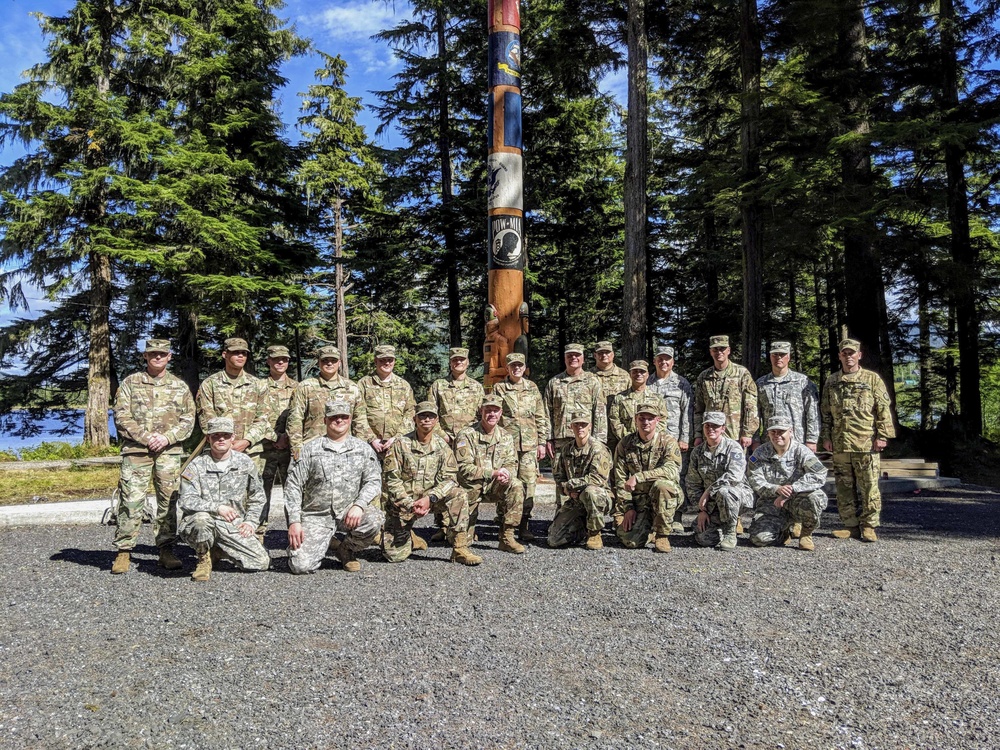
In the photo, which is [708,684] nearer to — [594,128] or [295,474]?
[295,474]

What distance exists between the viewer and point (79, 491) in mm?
9680

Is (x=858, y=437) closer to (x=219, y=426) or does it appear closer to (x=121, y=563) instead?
(x=219, y=426)

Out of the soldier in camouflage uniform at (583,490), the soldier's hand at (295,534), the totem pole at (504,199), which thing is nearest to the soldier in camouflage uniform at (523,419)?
the soldier in camouflage uniform at (583,490)

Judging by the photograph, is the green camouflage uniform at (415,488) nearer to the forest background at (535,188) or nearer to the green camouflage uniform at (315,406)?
the green camouflage uniform at (315,406)

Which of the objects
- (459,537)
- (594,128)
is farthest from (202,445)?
(594,128)

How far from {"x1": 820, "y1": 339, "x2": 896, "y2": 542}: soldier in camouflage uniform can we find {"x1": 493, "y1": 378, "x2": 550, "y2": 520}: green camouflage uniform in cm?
294

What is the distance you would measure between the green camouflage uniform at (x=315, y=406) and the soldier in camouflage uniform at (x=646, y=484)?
104 inches

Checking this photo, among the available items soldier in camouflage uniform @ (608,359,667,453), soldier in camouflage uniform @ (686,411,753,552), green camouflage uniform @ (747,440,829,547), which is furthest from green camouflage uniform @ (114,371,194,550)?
green camouflage uniform @ (747,440,829,547)

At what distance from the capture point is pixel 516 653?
382 cm

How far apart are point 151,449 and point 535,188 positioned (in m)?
14.1

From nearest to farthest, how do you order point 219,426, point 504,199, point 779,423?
point 219,426 → point 779,423 → point 504,199

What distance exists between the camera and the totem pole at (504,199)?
30.9ft

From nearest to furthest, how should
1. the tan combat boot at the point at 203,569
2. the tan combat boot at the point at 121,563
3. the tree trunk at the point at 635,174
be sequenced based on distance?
the tan combat boot at the point at 203,569 → the tan combat boot at the point at 121,563 → the tree trunk at the point at 635,174

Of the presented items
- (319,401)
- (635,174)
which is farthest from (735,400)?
(635,174)
